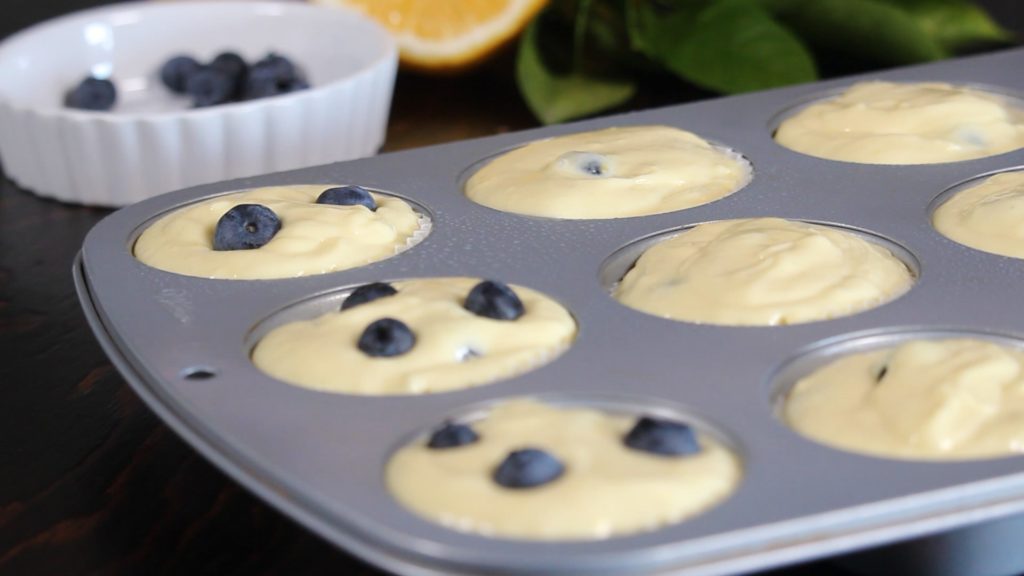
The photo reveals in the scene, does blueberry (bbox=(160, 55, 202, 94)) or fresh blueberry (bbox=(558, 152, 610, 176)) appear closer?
fresh blueberry (bbox=(558, 152, 610, 176))

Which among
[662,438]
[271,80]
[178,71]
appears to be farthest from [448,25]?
[662,438]

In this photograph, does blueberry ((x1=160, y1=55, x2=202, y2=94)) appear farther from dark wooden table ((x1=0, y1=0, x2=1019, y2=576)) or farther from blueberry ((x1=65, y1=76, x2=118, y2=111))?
dark wooden table ((x1=0, y1=0, x2=1019, y2=576))

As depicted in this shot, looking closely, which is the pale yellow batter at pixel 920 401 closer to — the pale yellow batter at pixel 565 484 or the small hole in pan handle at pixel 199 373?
the pale yellow batter at pixel 565 484

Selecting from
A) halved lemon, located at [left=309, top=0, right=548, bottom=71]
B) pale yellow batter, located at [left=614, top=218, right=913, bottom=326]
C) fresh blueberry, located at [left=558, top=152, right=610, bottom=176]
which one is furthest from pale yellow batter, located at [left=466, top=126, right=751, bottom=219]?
halved lemon, located at [left=309, top=0, right=548, bottom=71]

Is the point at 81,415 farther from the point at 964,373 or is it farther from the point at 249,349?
the point at 964,373

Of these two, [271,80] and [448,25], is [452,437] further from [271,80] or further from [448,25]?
[448,25]

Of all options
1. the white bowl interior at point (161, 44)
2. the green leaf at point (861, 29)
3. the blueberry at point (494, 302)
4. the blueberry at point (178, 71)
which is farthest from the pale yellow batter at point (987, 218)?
the blueberry at point (178, 71)
